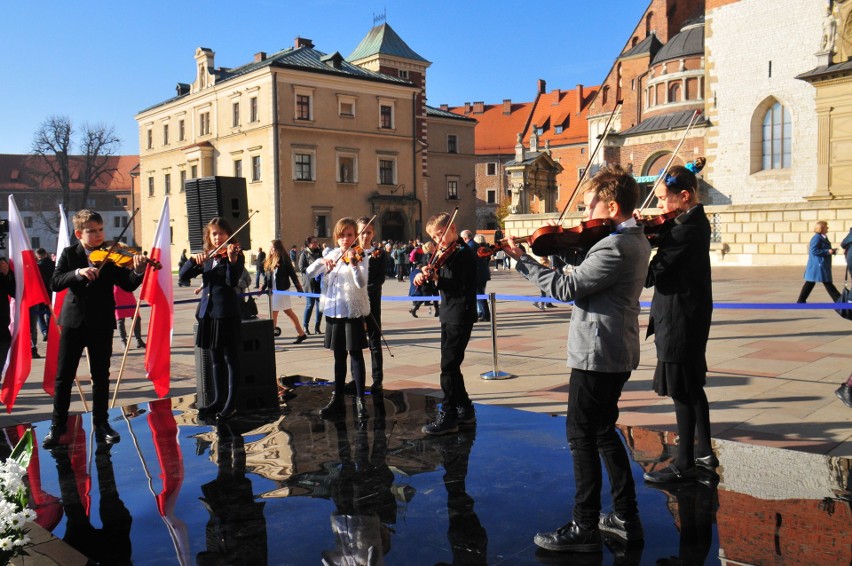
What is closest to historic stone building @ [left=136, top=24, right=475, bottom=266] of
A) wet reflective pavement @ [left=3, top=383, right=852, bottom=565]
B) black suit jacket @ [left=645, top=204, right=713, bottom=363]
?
wet reflective pavement @ [left=3, top=383, right=852, bottom=565]

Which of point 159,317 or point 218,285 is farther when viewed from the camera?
point 159,317

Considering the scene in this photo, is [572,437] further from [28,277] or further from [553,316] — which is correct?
[553,316]

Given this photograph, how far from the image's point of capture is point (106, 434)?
6043 millimetres

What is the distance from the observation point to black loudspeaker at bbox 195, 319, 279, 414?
23.1 ft

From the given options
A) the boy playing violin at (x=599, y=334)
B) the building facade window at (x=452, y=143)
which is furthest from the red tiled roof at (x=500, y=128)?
the boy playing violin at (x=599, y=334)

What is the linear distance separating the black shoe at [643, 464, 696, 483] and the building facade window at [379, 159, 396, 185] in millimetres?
43105

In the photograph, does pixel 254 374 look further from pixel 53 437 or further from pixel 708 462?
pixel 708 462

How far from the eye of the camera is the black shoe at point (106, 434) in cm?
598

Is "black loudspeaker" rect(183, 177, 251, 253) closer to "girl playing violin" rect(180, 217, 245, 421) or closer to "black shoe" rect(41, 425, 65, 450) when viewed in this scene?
"girl playing violin" rect(180, 217, 245, 421)

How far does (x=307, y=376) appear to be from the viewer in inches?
355

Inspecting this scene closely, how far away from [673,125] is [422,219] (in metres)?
18.7

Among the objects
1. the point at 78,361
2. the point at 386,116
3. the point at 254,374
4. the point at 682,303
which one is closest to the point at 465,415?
the point at 254,374

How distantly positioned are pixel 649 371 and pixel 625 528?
16.7 ft

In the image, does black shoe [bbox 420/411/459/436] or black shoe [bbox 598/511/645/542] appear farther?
black shoe [bbox 420/411/459/436]
